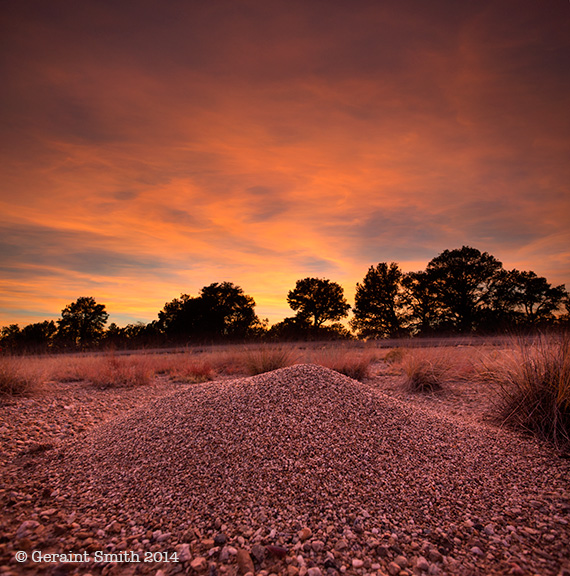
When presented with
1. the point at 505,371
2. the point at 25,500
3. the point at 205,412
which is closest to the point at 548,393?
the point at 505,371

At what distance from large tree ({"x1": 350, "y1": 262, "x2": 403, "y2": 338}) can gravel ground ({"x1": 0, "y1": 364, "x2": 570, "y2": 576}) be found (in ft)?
58.0

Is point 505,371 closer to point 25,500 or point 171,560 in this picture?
point 171,560

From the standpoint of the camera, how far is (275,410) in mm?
3344

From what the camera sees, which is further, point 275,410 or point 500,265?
point 500,265

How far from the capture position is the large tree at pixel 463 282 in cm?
1956

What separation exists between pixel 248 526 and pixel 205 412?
61.4 inches

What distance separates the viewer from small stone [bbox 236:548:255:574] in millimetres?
1793

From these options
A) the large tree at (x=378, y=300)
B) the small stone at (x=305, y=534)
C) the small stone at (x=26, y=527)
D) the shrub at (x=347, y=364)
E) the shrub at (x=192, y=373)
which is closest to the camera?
the small stone at (x=305, y=534)

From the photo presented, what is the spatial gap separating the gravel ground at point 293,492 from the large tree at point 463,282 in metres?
17.9

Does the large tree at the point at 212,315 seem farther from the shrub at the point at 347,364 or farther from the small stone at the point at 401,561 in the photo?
the small stone at the point at 401,561

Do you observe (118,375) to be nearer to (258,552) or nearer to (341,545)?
(258,552)

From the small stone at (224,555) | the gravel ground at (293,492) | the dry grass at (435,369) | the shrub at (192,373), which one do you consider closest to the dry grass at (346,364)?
the dry grass at (435,369)

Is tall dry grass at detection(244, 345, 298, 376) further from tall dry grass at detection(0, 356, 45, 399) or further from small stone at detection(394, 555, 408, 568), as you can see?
small stone at detection(394, 555, 408, 568)

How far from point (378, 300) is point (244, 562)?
66.8 ft
